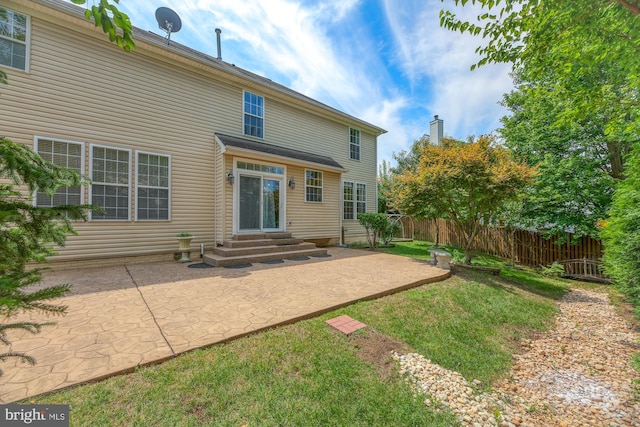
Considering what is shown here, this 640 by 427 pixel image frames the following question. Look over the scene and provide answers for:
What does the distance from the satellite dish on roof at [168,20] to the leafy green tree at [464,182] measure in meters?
9.68

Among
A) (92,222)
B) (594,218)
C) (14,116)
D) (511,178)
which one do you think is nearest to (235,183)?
(92,222)

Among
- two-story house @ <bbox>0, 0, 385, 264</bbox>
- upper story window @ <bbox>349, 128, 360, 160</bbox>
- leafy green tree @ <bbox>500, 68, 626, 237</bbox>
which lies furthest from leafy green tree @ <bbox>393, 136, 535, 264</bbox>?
upper story window @ <bbox>349, 128, 360, 160</bbox>

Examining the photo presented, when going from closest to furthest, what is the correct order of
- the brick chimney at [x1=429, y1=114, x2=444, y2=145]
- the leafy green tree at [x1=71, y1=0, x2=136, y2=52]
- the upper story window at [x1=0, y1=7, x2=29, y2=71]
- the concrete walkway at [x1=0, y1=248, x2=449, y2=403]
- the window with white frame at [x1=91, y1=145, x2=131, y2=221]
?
the leafy green tree at [x1=71, y1=0, x2=136, y2=52]
the concrete walkway at [x1=0, y1=248, x2=449, y2=403]
the upper story window at [x1=0, y1=7, x2=29, y2=71]
the window with white frame at [x1=91, y1=145, x2=131, y2=221]
the brick chimney at [x1=429, y1=114, x2=444, y2=145]

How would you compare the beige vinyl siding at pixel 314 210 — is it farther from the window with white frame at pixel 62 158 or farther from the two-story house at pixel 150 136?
the window with white frame at pixel 62 158

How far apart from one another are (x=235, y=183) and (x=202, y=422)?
693cm

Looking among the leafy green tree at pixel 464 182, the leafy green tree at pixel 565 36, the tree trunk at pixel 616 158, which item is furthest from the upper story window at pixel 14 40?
the tree trunk at pixel 616 158

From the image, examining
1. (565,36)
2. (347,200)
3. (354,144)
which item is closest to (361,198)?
(347,200)

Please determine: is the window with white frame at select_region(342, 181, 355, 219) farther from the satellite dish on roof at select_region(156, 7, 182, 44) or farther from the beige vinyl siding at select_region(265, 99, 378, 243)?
the satellite dish on roof at select_region(156, 7, 182, 44)

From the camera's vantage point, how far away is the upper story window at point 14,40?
5551 mm

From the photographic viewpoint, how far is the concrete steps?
277 inches

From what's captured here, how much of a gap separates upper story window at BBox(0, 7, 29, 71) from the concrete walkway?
15.9ft

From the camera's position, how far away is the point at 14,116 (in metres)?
5.64

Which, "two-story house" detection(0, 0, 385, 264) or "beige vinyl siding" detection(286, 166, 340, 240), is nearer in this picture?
"two-story house" detection(0, 0, 385, 264)

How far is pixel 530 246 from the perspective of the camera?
10672 mm
